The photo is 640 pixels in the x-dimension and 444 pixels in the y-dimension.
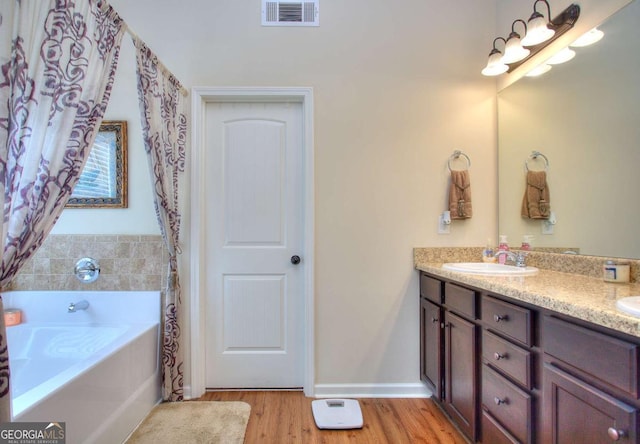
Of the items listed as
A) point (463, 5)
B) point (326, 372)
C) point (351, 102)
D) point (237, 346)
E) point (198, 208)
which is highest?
point (463, 5)

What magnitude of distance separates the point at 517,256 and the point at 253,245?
176cm

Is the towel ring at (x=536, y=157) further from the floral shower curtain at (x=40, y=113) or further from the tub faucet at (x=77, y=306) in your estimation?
the tub faucet at (x=77, y=306)

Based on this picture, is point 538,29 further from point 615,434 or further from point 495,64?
point 615,434

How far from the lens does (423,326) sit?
2070 mm

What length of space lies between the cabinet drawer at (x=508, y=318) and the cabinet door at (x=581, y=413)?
132mm

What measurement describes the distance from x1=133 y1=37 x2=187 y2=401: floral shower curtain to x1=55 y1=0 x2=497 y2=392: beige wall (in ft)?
0.62

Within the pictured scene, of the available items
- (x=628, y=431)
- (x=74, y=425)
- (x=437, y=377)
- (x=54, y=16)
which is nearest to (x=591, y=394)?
(x=628, y=431)

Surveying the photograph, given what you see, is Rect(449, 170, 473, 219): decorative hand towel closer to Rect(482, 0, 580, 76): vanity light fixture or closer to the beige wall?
the beige wall

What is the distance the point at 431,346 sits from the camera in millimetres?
1947

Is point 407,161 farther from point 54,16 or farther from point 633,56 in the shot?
point 54,16

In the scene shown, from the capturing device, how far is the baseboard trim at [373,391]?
2074 mm

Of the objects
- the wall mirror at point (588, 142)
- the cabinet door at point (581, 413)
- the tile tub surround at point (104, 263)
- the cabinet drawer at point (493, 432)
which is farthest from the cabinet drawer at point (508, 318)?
the tile tub surround at point (104, 263)

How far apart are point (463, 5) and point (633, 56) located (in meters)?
1.23

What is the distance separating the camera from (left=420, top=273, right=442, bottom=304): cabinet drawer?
1.84 meters
